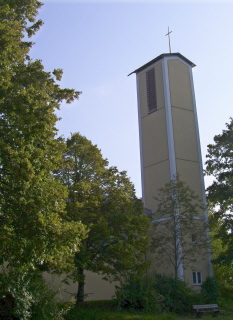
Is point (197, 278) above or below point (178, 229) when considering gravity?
below

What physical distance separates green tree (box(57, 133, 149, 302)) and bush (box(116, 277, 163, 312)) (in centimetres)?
92

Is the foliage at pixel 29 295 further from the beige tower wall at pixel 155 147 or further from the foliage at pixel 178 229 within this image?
the beige tower wall at pixel 155 147

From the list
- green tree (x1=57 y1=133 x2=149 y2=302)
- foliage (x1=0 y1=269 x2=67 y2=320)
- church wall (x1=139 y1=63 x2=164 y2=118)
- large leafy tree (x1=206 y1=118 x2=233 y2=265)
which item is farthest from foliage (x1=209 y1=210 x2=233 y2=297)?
foliage (x1=0 y1=269 x2=67 y2=320)

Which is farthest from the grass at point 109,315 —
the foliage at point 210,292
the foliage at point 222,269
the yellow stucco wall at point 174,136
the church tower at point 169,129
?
the yellow stucco wall at point 174,136

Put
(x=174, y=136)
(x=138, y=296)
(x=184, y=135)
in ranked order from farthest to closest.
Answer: (x=184, y=135) → (x=174, y=136) → (x=138, y=296)

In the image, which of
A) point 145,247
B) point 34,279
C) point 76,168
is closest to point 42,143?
point 34,279

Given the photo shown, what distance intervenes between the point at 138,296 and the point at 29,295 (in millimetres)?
8529

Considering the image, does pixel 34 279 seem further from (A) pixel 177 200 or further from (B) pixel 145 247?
(A) pixel 177 200

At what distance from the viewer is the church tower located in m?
32.7

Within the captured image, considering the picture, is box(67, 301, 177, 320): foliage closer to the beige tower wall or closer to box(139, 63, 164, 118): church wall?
the beige tower wall

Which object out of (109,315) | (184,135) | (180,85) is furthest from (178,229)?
(180,85)

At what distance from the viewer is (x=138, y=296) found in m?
21.6

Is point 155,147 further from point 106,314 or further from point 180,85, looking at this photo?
point 106,314

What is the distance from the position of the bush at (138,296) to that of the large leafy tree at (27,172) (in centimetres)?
805
